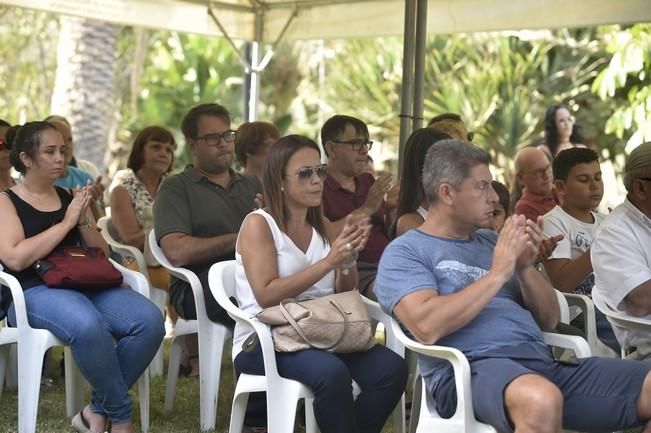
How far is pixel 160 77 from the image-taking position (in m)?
25.0

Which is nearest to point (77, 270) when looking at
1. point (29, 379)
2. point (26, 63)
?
point (29, 379)

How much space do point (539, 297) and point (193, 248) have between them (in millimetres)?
2257

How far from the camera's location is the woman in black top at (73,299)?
16.6 ft

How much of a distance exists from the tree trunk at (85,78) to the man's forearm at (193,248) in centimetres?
1249

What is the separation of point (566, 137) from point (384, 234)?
405 cm

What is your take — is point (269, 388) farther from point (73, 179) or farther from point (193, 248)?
point (73, 179)

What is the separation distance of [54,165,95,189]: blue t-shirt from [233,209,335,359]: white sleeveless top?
10.7ft

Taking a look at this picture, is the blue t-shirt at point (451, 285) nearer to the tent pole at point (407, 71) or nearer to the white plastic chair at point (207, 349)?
the white plastic chair at point (207, 349)

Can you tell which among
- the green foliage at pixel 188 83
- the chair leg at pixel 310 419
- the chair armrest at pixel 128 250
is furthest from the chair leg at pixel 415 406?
the green foliage at pixel 188 83

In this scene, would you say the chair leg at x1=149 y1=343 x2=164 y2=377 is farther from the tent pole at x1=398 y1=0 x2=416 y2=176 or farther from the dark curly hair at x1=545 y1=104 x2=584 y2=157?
the dark curly hair at x1=545 y1=104 x2=584 y2=157

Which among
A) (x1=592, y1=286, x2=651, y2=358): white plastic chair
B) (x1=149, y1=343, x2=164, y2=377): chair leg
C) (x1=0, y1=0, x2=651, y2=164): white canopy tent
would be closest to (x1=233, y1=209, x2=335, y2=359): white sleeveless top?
(x1=592, y1=286, x2=651, y2=358): white plastic chair

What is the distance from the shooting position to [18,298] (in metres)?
5.09

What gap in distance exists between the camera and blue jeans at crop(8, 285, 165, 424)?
5.03 metres

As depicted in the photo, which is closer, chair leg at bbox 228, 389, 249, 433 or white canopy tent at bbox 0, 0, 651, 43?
chair leg at bbox 228, 389, 249, 433
